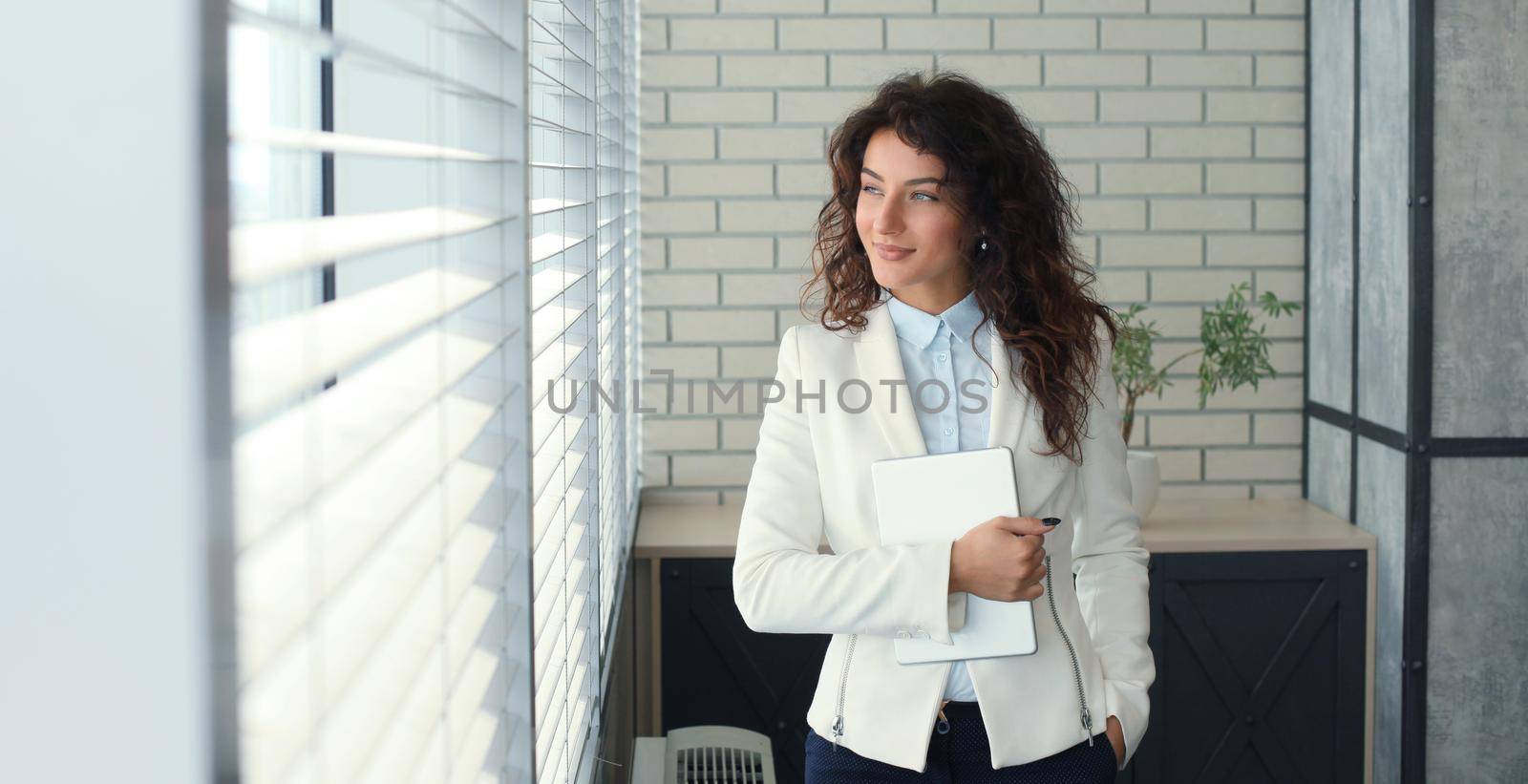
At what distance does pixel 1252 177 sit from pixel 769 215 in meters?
1.29

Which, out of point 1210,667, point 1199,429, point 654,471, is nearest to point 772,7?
point 654,471

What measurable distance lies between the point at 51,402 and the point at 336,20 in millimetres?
885

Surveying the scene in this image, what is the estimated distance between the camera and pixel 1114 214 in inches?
149

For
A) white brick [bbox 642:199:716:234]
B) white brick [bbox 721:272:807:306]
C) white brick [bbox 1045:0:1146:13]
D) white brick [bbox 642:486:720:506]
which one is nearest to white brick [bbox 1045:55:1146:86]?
white brick [bbox 1045:0:1146:13]

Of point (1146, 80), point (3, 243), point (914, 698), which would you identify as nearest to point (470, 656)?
point (3, 243)

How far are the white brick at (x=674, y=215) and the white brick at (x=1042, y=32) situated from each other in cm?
88

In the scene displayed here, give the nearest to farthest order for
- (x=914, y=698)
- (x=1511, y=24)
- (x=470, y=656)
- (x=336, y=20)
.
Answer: (x=470, y=656) < (x=336, y=20) < (x=914, y=698) < (x=1511, y=24)

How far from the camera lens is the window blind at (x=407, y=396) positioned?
0.49 metres

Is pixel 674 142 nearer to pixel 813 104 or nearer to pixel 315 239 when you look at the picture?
pixel 813 104

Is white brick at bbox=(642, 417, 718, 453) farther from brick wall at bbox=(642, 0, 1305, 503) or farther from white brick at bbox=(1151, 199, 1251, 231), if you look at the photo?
white brick at bbox=(1151, 199, 1251, 231)

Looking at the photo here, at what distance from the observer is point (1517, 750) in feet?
10.9

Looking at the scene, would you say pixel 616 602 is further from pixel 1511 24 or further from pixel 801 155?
pixel 1511 24

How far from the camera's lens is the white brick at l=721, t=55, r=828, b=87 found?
371cm

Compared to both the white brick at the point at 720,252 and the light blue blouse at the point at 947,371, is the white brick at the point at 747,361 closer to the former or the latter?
the white brick at the point at 720,252
